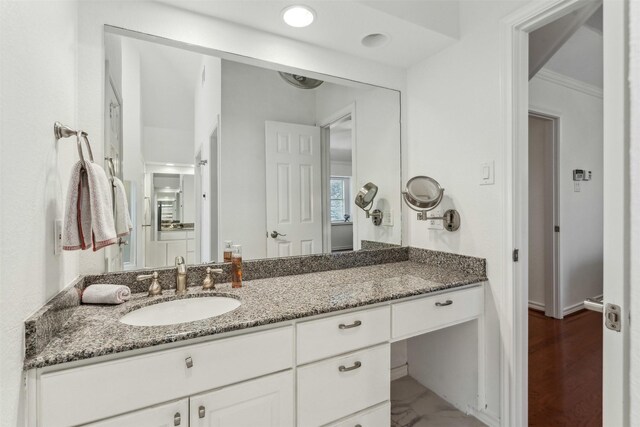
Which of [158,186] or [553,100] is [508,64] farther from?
[553,100]

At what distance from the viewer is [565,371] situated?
2.20 metres

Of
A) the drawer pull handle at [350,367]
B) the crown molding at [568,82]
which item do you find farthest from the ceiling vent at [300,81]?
the crown molding at [568,82]

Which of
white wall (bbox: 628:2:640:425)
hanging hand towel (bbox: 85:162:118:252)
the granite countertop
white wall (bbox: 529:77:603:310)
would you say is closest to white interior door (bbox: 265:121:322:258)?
the granite countertop

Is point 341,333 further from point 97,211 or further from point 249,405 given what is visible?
point 97,211

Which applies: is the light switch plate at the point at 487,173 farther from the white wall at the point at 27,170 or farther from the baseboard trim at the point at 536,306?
the baseboard trim at the point at 536,306

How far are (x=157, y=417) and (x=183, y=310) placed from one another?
0.45 metres

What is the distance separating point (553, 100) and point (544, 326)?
2190 mm

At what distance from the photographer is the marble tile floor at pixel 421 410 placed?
5.64 feet

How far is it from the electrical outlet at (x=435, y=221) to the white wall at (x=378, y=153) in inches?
8.4

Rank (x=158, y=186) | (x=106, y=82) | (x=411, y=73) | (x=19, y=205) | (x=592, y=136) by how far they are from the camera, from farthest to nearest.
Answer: (x=592, y=136), (x=411, y=73), (x=158, y=186), (x=106, y=82), (x=19, y=205)

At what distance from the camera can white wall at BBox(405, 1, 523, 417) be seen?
1.64 meters

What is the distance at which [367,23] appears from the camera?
1.67 meters

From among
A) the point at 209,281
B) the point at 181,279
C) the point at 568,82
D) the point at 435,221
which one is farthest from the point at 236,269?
the point at 568,82

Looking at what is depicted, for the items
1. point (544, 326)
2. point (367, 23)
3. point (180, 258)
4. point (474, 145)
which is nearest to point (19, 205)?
point (180, 258)
